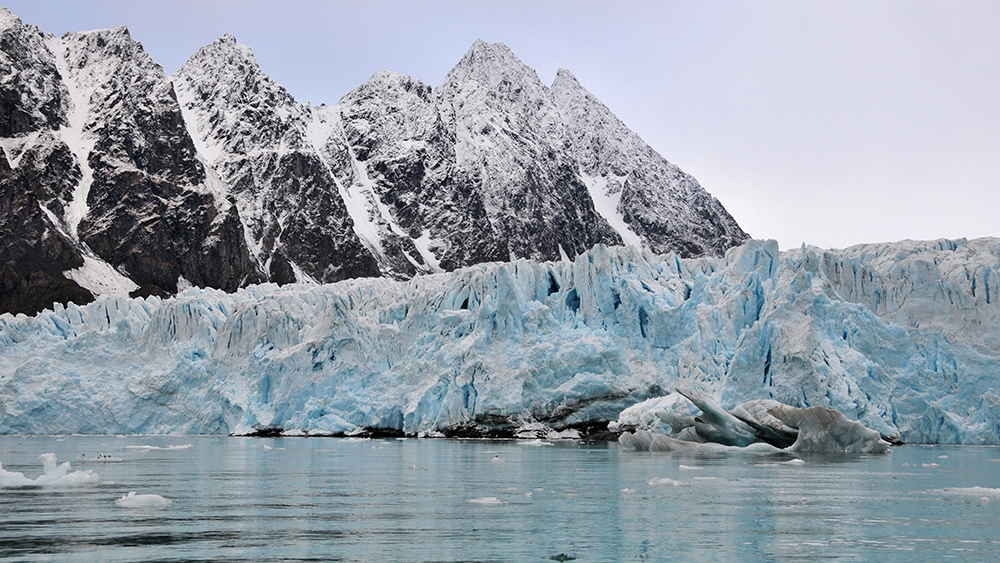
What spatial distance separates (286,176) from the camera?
401 ft

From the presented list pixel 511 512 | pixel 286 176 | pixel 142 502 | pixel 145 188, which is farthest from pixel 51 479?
pixel 286 176

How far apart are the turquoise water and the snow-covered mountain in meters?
74.9

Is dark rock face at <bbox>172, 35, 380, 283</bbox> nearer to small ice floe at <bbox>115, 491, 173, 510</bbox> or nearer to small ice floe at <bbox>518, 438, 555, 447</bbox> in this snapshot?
small ice floe at <bbox>518, 438, 555, 447</bbox>

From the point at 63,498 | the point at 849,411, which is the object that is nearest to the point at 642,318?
the point at 849,411

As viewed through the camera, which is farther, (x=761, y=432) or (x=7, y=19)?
(x=7, y=19)

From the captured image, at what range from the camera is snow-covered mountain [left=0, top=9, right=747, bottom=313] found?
327 feet

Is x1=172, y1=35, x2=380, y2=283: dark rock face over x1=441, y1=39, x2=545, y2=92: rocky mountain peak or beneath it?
beneath

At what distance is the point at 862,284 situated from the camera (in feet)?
112

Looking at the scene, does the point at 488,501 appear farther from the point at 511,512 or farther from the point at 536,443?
the point at 536,443

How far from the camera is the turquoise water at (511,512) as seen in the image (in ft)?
30.4

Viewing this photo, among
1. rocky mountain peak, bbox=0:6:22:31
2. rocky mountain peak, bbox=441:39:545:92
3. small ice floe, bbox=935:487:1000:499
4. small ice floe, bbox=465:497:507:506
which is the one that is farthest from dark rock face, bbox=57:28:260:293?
small ice floe, bbox=935:487:1000:499

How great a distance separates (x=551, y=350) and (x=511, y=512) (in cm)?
2081

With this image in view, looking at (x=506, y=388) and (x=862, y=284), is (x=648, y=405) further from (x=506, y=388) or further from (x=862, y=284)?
(x=862, y=284)

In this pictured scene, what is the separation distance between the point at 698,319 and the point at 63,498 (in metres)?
23.8
